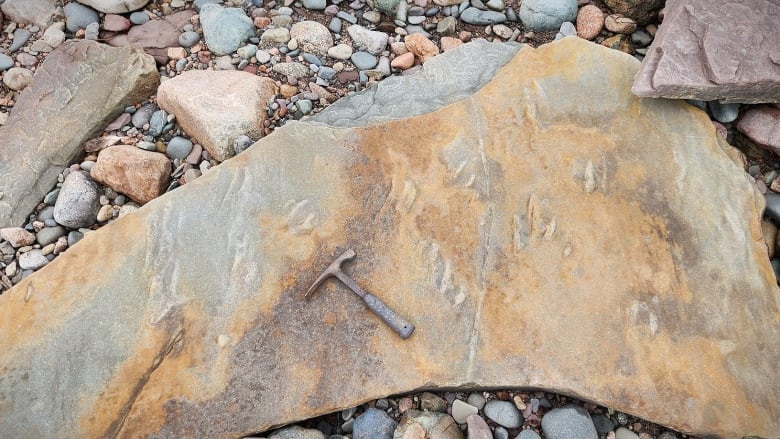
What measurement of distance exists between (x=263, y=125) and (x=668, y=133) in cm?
198

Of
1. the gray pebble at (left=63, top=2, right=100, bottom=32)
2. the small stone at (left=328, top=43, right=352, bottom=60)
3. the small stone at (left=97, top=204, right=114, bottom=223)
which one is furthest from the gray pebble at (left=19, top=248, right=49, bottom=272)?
the small stone at (left=328, top=43, right=352, bottom=60)

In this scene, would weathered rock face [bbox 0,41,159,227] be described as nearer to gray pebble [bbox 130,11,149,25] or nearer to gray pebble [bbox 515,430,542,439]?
gray pebble [bbox 130,11,149,25]

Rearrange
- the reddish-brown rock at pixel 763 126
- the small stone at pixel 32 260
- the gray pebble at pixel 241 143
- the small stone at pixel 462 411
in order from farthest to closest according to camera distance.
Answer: the gray pebble at pixel 241 143 < the small stone at pixel 32 260 < the reddish-brown rock at pixel 763 126 < the small stone at pixel 462 411

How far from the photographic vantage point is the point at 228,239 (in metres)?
2.71

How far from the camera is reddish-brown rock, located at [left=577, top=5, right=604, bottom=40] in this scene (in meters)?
3.73

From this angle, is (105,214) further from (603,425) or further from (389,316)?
(603,425)

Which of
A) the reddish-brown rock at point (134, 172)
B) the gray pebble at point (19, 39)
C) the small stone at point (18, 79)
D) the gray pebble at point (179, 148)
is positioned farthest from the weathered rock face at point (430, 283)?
the gray pebble at point (19, 39)

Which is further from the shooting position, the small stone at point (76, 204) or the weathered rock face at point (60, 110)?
the weathered rock face at point (60, 110)

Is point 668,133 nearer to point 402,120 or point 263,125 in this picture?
point 402,120

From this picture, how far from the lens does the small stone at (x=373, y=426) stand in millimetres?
2572

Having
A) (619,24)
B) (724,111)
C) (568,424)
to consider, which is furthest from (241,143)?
(724,111)

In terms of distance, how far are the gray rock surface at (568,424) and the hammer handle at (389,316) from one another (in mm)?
651

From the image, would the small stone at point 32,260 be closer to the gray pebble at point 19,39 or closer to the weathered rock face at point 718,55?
the gray pebble at point 19,39

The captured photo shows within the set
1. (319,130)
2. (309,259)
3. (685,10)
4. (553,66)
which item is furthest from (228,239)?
(685,10)
